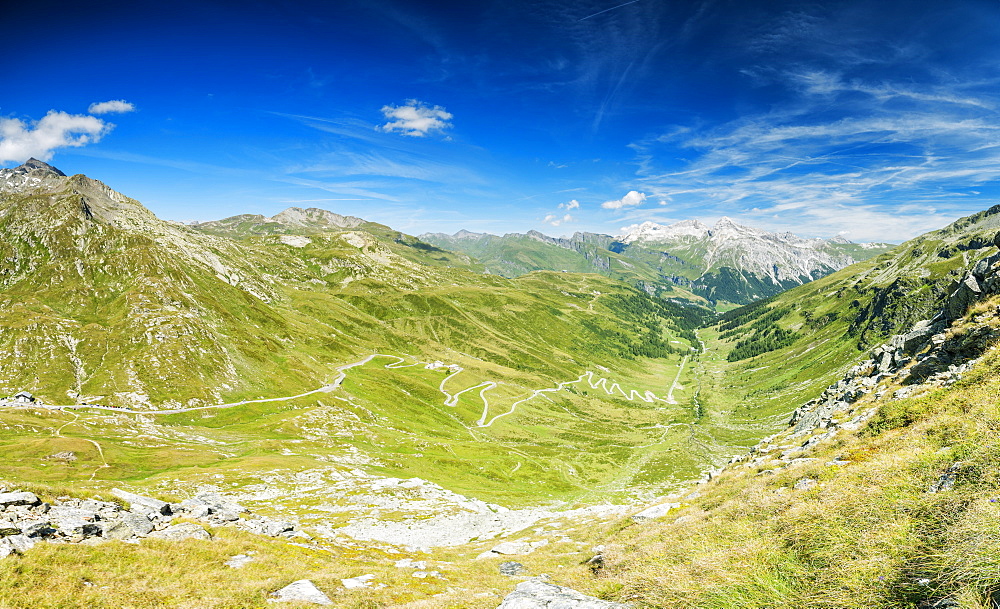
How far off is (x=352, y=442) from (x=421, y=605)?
114 metres

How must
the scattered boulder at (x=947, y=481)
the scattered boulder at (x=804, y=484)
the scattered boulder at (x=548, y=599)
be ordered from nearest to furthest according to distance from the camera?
the scattered boulder at (x=947, y=481) → the scattered boulder at (x=548, y=599) → the scattered boulder at (x=804, y=484)

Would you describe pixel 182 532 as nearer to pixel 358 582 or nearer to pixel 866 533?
pixel 358 582

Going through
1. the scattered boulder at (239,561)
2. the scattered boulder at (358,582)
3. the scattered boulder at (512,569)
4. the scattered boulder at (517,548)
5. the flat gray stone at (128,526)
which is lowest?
the scattered boulder at (517,548)

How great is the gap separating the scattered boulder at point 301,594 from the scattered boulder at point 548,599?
28.2 ft

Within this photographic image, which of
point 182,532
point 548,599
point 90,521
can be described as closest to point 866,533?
point 548,599

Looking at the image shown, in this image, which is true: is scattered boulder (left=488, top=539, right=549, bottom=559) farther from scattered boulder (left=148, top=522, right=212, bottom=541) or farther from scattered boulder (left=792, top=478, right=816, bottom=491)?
scattered boulder (left=792, top=478, right=816, bottom=491)

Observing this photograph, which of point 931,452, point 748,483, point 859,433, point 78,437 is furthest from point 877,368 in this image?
point 78,437

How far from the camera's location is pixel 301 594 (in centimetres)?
1697

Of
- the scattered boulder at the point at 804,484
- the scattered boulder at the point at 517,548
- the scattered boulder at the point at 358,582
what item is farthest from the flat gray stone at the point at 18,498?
the scattered boulder at the point at 804,484

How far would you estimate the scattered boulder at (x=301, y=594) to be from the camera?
16516 mm

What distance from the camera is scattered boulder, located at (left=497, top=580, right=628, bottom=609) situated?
1134 cm

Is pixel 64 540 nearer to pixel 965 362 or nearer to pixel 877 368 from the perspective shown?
pixel 965 362

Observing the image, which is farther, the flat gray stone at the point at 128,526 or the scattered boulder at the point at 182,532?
the scattered boulder at the point at 182,532

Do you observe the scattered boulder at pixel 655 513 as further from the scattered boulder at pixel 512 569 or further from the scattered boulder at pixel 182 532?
the scattered boulder at pixel 182 532
